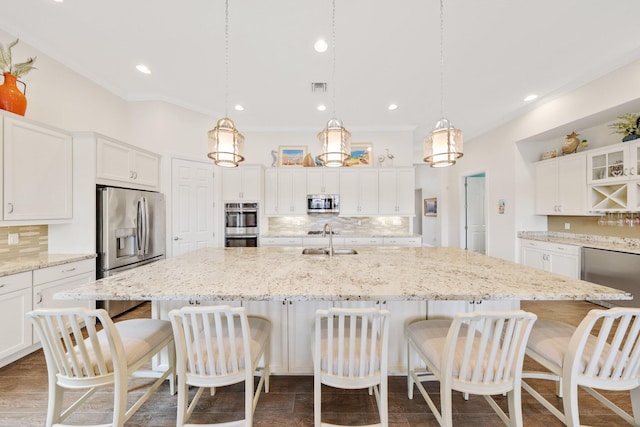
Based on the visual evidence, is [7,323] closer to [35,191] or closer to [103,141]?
[35,191]

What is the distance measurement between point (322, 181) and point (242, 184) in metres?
1.55

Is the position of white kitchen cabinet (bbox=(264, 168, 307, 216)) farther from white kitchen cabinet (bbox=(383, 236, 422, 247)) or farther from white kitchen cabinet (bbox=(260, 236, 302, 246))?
white kitchen cabinet (bbox=(383, 236, 422, 247))

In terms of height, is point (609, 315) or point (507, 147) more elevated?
point (507, 147)

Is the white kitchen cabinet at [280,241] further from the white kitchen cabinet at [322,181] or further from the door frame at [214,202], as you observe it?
the white kitchen cabinet at [322,181]

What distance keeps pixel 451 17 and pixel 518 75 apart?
169 centimetres

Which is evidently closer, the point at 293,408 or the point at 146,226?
the point at 293,408

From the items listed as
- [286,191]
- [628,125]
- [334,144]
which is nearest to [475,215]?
[628,125]

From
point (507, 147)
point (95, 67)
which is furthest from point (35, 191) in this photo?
point (507, 147)

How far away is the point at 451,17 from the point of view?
7.59 feet

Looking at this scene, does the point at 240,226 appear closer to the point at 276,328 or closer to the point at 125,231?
the point at 125,231

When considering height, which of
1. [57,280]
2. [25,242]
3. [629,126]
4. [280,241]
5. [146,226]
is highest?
[629,126]

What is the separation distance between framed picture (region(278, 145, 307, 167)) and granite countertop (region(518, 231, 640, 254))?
4.36 meters

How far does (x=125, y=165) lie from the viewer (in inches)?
130

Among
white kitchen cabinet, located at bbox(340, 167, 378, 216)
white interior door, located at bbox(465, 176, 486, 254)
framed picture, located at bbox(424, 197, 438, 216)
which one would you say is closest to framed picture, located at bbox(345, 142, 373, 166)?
white kitchen cabinet, located at bbox(340, 167, 378, 216)
